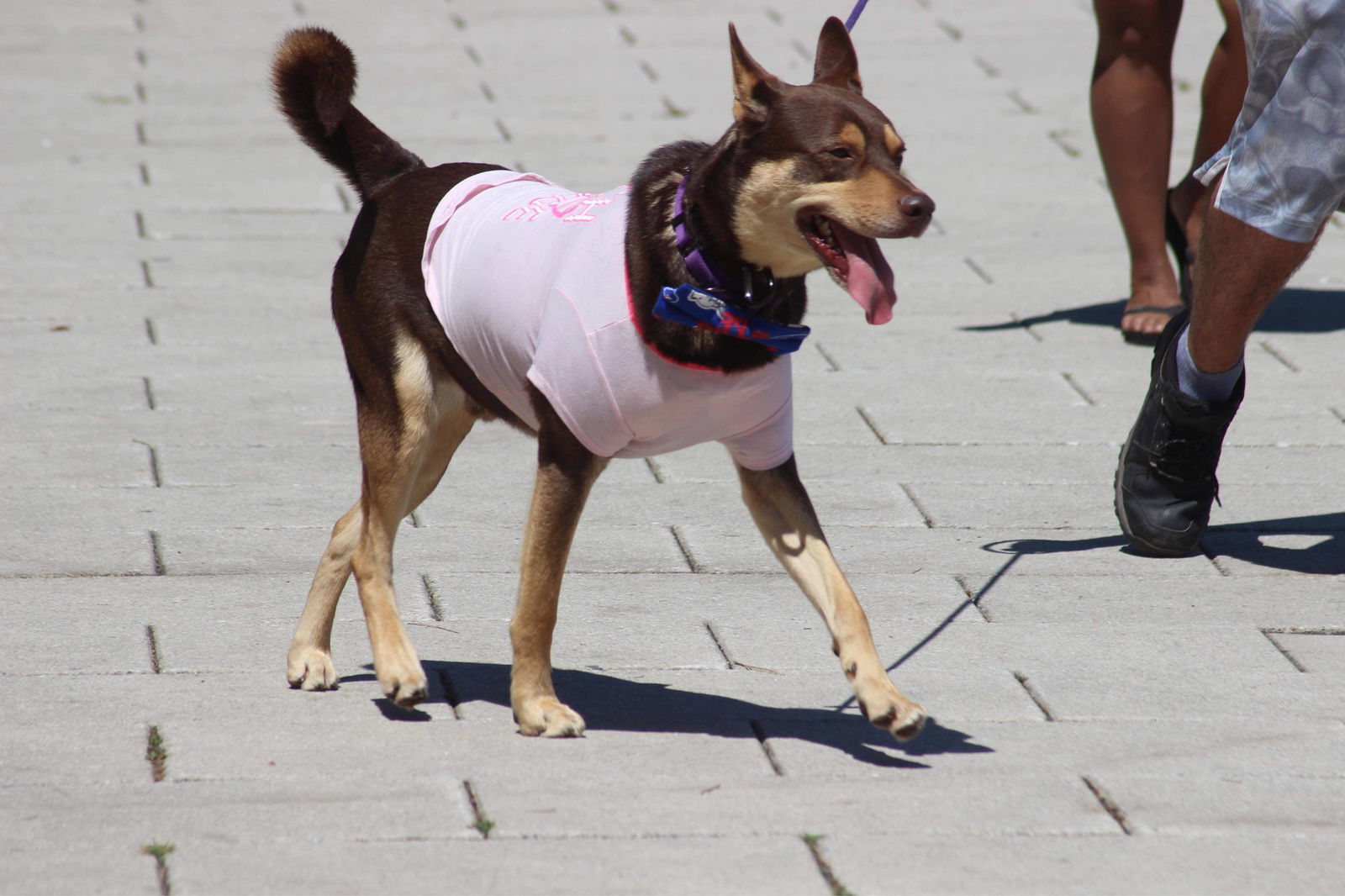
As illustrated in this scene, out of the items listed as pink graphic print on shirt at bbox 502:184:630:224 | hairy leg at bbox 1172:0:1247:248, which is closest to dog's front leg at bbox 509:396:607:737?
pink graphic print on shirt at bbox 502:184:630:224

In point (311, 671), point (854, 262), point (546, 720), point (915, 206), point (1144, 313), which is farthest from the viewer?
point (1144, 313)

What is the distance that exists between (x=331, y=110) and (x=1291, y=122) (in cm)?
237

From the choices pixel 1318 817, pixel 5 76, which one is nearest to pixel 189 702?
pixel 1318 817

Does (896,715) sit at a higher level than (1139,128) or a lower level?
higher

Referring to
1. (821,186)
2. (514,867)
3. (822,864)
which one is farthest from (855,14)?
(514,867)

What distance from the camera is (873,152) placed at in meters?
3.44

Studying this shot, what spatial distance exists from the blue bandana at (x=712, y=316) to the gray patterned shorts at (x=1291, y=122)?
1679 millimetres

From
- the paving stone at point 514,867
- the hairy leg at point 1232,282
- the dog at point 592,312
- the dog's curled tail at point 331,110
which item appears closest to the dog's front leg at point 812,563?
the dog at point 592,312

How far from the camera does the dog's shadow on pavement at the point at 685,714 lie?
12.2 feet

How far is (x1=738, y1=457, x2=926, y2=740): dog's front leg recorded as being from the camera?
3.62 meters

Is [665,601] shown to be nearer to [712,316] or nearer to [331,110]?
[712,316]

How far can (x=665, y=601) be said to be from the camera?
14.9ft

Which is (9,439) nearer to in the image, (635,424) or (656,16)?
(635,424)

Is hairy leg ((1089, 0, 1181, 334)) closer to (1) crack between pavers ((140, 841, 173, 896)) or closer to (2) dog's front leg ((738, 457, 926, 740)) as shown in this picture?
(2) dog's front leg ((738, 457, 926, 740))
